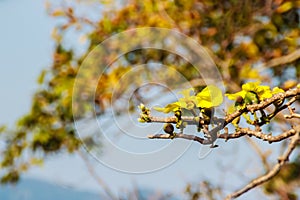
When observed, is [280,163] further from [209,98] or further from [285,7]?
[285,7]

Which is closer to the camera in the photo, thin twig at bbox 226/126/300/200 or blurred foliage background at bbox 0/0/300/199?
thin twig at bbox 226/126/300/200

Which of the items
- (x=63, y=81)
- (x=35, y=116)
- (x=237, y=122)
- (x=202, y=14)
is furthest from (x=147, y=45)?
(x=237, y=122)

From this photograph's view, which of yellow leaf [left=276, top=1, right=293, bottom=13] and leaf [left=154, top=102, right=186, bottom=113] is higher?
yellow leaf [left=276, top=1, right=293, bottom=13]

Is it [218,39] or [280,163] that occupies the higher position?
[218,39]

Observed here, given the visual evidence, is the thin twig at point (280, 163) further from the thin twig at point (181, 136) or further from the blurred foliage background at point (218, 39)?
the blurred foliage background at point (218, 39)

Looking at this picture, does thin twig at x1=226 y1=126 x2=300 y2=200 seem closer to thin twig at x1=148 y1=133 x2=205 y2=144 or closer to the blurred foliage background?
thin twig at x1=148 y1=133 x2=205 y2=144

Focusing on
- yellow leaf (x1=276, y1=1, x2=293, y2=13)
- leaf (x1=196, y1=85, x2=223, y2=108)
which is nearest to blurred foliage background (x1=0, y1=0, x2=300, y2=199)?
yellow leaf (x1=276, y1=1, x2=293, y2=13)

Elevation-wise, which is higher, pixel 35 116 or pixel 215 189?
pixel 35 116

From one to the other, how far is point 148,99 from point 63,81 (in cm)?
92

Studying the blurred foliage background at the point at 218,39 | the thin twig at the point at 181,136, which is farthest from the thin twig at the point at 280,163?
the blurred foliage background at the point at 218,39

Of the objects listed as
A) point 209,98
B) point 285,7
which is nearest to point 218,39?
point 285,7

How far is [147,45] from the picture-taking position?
13.6ft

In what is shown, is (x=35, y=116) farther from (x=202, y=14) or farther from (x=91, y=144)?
(x=202, y=14)

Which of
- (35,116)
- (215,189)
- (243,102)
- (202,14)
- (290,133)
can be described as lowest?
(290,133)
